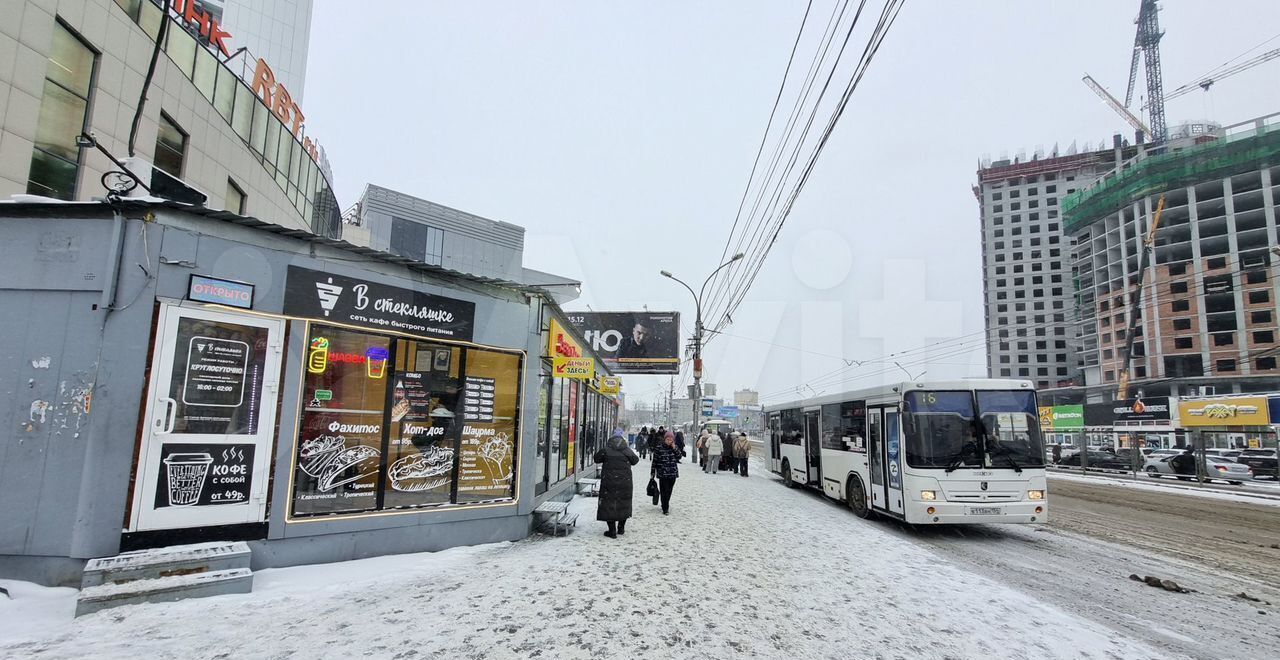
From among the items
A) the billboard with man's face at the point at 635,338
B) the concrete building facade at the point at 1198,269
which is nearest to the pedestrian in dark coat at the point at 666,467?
the billboard with man's face at the point at 635,338

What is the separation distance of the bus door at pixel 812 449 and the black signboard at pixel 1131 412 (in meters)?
33.4

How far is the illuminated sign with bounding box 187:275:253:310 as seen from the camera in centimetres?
556

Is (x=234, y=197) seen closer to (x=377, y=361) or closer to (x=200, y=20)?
(x=200, y=20)

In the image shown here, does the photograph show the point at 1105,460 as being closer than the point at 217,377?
No

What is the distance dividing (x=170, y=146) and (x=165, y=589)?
14.3 m

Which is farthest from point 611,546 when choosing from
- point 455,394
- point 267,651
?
point 267,651

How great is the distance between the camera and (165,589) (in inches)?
181

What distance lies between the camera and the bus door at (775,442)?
1883 cm

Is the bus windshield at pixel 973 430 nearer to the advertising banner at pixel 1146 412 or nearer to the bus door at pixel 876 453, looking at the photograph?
the bus door at pixel 876 453

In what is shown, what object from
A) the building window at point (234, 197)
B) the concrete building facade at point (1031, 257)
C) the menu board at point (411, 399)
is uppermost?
the concrete building facade at point (1031, 257)

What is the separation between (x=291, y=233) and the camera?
6.13 m

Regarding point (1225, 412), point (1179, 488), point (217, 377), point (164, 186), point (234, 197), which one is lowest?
point (1179, 488)

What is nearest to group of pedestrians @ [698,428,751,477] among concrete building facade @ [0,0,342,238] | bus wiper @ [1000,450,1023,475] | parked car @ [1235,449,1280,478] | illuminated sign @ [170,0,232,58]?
bus wiper @ [1000,450,1023,475]

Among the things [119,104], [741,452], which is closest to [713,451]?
[741,452]
